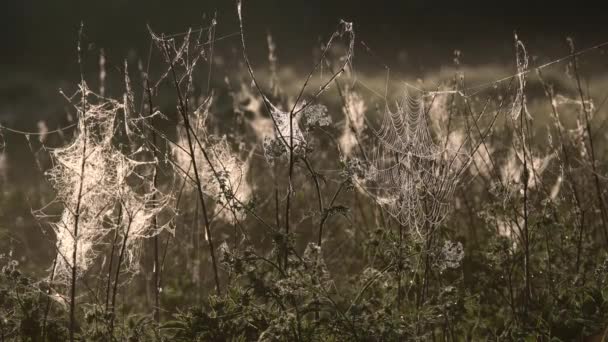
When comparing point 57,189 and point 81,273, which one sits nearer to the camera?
point 57,189

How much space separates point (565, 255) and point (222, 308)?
295 cm

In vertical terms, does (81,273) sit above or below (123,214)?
below

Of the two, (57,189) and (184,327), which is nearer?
(184,327)

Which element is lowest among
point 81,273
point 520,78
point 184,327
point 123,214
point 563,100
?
point 184,327

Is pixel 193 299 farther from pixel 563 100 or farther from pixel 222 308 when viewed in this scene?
pixel 563 100

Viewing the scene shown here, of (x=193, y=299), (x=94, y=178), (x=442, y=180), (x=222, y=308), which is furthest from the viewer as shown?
(x=193, y=299)

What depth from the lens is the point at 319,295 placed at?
9.61 feet

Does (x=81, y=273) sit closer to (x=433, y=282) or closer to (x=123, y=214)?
(x=123, y=214)

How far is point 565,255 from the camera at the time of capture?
15.6 feet

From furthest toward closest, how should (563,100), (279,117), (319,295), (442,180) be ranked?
(563,100), (279,117), (442,180), (319,295)

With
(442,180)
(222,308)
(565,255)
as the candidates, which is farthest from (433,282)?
(222,308)

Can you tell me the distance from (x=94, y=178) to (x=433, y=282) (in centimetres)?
323

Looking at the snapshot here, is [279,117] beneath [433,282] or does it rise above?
above

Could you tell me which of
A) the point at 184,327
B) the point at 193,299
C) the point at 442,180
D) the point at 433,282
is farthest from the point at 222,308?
the point at 193,299
